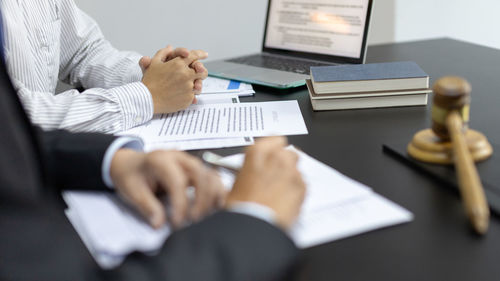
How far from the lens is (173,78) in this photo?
3.58ft

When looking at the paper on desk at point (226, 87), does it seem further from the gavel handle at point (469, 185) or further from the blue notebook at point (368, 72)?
the gavel handle at point (469, 185)

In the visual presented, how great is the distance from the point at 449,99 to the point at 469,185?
137 mm

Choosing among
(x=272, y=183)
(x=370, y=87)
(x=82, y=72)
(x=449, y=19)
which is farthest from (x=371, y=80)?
(x=449, y=19)

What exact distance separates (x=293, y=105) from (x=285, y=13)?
0.49 meters

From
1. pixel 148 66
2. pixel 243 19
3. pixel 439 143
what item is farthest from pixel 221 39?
pixel 439 143

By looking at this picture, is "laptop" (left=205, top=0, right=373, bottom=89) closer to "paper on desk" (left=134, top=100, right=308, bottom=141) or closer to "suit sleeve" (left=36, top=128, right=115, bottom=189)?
"paper on desk" (left=134, top=100, right=308, bottom=141)

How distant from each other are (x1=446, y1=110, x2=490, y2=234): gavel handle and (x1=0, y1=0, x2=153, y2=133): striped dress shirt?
0.58 m

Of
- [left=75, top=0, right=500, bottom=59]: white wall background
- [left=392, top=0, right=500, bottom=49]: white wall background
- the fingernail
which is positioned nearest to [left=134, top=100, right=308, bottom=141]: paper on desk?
the fingernail

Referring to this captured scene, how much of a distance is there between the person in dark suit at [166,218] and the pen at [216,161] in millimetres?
125

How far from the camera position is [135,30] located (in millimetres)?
2357

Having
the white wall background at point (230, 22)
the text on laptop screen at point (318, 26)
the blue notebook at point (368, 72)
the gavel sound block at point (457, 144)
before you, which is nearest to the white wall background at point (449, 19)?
the white wall background at point (230, 22)

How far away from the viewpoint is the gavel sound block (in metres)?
0.56

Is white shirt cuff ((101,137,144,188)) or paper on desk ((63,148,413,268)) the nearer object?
paper on desk ((63,148,413,268))

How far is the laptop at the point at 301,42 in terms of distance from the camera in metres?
1.30
